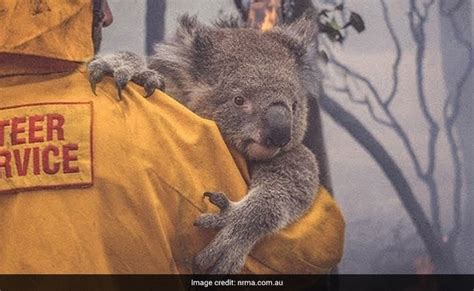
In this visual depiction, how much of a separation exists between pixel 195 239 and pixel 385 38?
1.13 meters

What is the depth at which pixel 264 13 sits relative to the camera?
310cm

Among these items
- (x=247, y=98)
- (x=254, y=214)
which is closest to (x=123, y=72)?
(x=247, y=98)

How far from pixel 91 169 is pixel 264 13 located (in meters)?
0.95

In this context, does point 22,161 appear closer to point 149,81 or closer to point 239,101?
point 149,81

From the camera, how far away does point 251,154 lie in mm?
2979

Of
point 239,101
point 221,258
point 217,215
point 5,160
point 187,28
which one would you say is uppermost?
point 187,28

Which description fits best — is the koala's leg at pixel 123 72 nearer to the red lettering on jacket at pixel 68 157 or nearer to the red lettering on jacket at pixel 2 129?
the red lettering on jacket at pixel 68 157

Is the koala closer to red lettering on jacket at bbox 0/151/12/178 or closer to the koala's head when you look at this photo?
the koala's head

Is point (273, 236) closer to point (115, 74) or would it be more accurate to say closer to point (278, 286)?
point (278, 286)

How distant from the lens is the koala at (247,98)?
115 inches

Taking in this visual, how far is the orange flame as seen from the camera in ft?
10.1

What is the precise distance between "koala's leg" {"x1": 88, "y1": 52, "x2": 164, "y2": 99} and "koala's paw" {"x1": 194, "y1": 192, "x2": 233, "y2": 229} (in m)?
0.48

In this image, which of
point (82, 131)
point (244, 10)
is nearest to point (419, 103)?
point (244, 10)

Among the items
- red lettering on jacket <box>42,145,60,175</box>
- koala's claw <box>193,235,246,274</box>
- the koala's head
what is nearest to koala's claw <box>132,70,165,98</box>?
the koala's head
